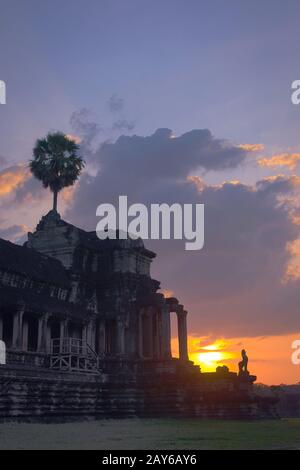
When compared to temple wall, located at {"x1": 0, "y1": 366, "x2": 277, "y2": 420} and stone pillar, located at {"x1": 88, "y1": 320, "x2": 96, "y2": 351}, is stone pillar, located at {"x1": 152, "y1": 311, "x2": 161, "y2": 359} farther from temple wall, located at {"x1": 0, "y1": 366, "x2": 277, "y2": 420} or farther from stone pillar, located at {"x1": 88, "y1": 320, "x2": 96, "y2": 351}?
temple wall, located at {"x1": 0, "y1": 366, "x2": 277, "y2": 420}

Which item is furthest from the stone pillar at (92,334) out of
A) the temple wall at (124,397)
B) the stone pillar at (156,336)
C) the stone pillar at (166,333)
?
the stone pillar at (166,333)

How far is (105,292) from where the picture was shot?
5078 cm

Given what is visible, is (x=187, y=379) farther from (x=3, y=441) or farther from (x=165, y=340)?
(x=3, y=441)

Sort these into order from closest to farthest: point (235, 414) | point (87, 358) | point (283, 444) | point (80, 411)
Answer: point (283, 444)
point (80, 411)
point (235, 414)
point (87, 358)

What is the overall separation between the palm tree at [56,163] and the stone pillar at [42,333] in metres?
22.4

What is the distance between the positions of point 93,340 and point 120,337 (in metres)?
2.39

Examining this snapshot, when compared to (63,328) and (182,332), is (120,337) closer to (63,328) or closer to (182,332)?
(182,332)

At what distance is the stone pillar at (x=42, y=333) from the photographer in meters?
39.6

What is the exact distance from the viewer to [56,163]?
201 feet

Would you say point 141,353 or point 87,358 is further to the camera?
point 141,353

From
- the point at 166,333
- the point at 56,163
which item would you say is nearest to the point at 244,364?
the point at 166,333
